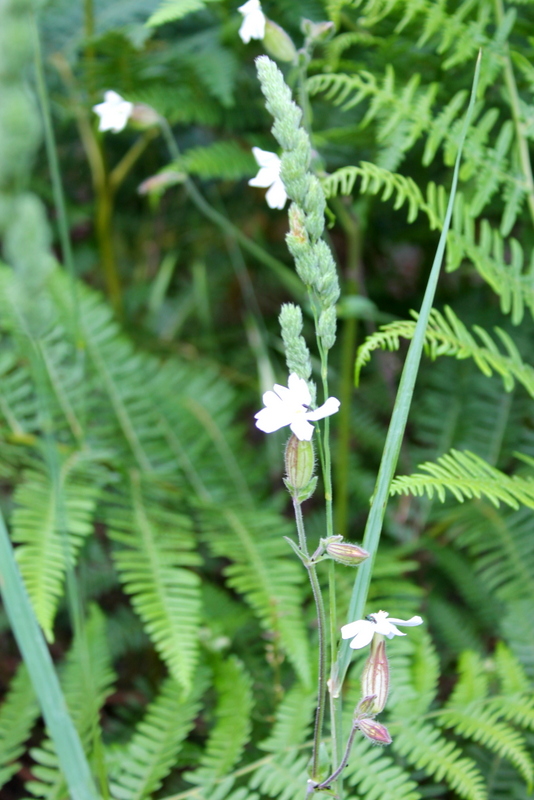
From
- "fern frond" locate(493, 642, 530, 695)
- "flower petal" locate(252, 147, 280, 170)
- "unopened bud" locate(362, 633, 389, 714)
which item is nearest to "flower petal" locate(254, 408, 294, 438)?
"unopened bud" locate(362, 633, 389, 714)

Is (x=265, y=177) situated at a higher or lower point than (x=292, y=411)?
higher

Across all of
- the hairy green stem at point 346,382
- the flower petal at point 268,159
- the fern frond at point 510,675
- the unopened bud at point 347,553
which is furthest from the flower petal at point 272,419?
the hairy green stem at point 346,382

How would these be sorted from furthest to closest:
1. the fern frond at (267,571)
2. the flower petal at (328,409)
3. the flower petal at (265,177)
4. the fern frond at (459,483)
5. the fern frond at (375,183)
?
1. the fern frond at (267,571)
2. the fern frond at (375,183)
3. the flower petal at (265,177)
4. the fern frond at (459,483)
5. the flower petal at (328,409)

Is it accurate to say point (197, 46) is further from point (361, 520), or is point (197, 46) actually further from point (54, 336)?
point (361, 520)

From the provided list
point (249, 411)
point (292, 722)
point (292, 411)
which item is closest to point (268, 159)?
point (292, 411)

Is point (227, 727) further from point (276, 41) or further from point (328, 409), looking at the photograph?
point (276, 41)

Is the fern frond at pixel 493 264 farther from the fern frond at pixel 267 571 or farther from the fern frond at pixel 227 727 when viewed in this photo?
the fern frond at pixel 227 727
